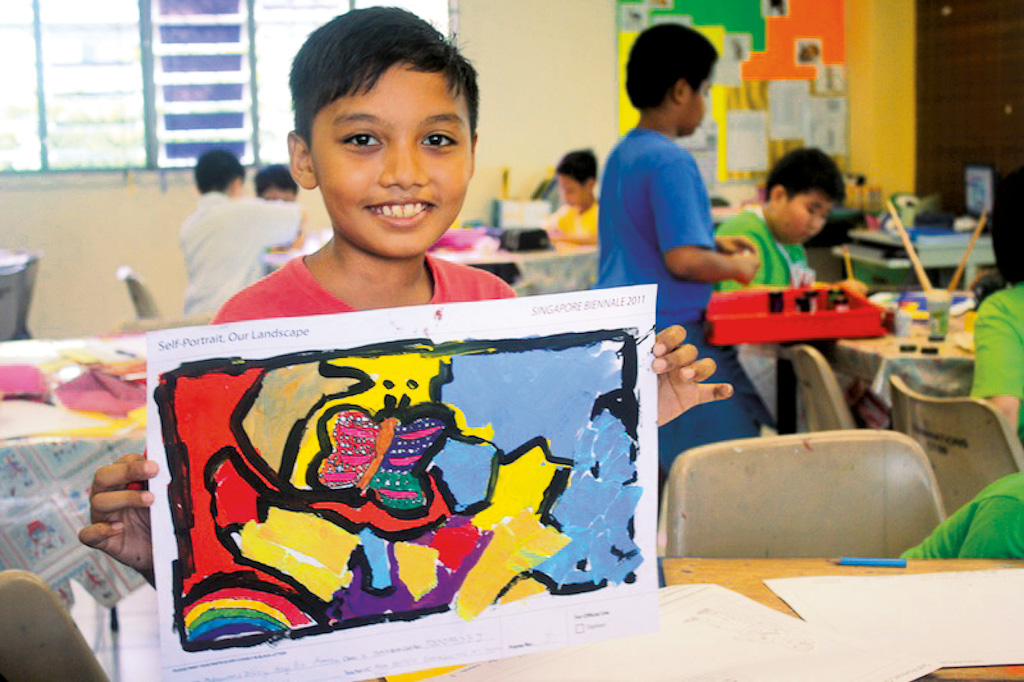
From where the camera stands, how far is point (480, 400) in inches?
42.4

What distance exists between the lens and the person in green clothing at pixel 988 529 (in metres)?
1.41

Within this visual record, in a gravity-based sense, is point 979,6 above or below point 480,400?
above


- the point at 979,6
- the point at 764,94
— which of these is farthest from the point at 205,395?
the point at 764,94

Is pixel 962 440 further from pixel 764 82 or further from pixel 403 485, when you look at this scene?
pixel 764 82

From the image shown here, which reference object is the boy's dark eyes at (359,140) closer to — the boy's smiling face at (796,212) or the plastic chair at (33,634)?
the plastic chair at (33,634)

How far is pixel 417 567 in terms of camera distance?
3.51ft

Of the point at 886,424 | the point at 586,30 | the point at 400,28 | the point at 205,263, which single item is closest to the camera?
the point at 400,28

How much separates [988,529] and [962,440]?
1.05 meters

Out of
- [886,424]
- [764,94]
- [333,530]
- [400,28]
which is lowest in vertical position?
[886,424]

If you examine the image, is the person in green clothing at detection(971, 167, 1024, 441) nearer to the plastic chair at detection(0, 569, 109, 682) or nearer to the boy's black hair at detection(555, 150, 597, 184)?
the plastic chair at detection(0, 569, 109, 682)

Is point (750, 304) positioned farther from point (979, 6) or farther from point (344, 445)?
point (979, 6)

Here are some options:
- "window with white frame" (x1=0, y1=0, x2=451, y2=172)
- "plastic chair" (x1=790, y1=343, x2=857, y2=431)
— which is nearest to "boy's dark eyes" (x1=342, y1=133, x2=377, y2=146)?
"plastic chair" (x1=790, y1=343, x2=857, y2=431)

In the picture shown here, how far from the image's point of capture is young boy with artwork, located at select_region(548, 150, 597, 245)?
6.37m

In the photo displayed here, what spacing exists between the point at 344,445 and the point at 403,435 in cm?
5
